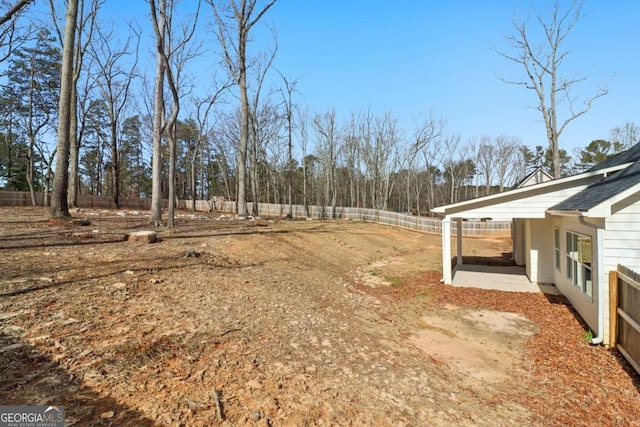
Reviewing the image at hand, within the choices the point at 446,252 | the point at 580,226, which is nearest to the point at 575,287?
the point at 580,226

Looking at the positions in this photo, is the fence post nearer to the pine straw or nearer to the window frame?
the pine straw

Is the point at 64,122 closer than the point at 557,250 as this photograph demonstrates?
No

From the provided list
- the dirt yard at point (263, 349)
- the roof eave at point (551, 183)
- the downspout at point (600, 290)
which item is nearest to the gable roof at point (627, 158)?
the roof eave at point (551, 183)

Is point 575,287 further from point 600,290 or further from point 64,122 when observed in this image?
point 64,122

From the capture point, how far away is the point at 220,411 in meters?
2.60

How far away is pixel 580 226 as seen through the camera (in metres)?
6.08

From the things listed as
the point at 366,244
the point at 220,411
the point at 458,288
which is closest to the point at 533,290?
the point at 458,288

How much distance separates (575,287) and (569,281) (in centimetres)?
59

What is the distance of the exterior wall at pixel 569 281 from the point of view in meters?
5.12

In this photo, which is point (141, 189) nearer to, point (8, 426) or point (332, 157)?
point (332, 157)

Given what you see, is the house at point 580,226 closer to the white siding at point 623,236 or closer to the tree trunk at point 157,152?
the white siding at point 623,236

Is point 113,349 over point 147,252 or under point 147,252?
under

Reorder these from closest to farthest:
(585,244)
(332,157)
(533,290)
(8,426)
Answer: (8,426), (585,244), (533,290), (332,157)

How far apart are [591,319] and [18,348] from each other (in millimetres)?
7709
